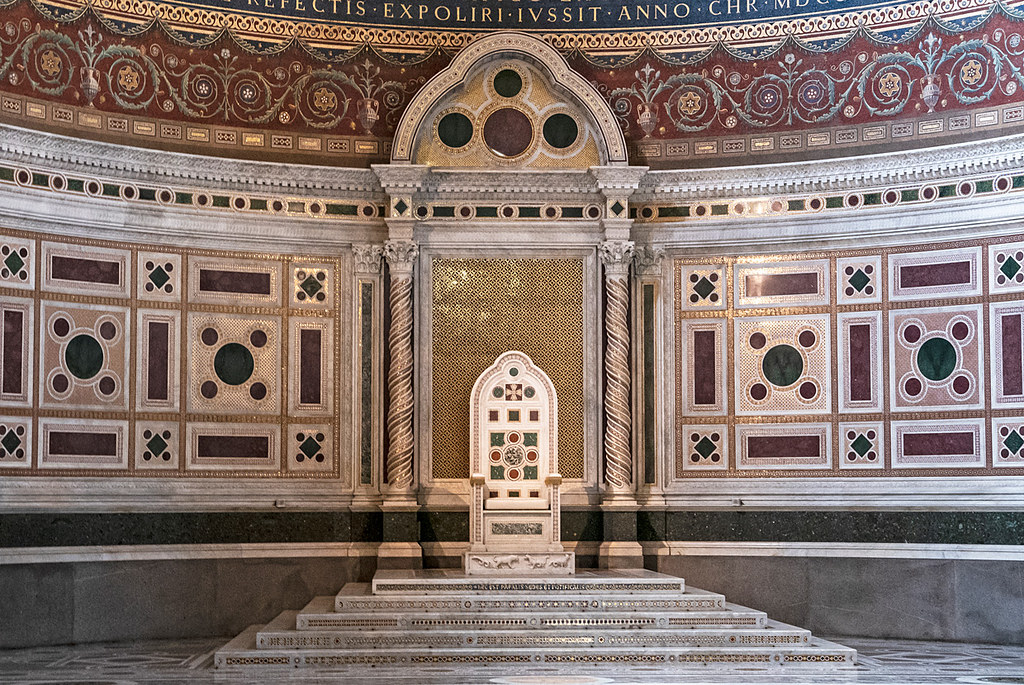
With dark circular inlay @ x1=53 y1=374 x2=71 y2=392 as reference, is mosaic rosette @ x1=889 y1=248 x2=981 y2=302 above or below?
above

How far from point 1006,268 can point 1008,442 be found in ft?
6.12

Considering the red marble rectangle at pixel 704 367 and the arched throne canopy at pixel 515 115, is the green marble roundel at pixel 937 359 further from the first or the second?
the arched throne canopy at pixel 515 115

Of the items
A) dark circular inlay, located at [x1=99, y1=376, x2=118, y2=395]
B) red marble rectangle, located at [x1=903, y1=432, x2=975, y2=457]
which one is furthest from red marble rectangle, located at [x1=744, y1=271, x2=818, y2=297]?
dark circular inlay, located at [x1=99, y1=376, x2=118, y2=395]

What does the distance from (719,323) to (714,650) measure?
179 inches

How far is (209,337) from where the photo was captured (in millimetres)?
14320

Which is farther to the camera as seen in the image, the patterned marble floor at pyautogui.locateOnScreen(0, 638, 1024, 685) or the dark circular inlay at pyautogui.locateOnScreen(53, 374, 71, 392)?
the dark circular inlay at pyautogui.locateOnScreen(53, 374, 71, 392)

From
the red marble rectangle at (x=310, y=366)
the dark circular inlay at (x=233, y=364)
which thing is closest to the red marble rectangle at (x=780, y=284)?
the red marble rectangle at (x=310, y=366)

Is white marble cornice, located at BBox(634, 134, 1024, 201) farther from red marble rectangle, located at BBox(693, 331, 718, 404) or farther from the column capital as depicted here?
the column capital

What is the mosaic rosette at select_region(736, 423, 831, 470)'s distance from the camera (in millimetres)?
14398

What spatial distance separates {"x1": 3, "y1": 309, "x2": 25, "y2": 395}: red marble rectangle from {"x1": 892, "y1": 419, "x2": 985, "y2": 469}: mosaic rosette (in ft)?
31.1

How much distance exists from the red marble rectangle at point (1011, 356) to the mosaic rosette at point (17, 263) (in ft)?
34.1

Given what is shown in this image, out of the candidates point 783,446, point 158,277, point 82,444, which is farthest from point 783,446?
point 82,444

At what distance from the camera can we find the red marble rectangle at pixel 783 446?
47.3 ft

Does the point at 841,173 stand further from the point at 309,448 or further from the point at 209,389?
the point at 209,389
